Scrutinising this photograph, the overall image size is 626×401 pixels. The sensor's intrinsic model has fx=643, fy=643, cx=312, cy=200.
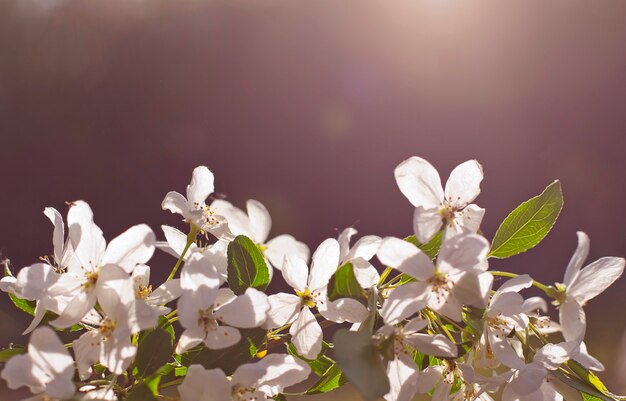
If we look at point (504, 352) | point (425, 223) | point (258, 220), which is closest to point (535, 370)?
point (504, 352)

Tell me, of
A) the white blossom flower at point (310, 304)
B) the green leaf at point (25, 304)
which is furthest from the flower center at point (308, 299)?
the green leaf at point (25, 304)

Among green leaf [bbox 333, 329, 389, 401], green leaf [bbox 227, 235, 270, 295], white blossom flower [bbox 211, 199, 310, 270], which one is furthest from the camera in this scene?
white blossom flower [bbox 211, 199, 310, 270]

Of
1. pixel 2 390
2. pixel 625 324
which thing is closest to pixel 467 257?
pixel 2 390

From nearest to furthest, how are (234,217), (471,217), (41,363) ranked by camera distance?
(41,363), (471,217), (234,217)

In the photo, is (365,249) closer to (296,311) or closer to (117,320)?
(296,311)

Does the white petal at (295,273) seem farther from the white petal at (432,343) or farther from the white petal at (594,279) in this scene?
the white petal at (594,279)

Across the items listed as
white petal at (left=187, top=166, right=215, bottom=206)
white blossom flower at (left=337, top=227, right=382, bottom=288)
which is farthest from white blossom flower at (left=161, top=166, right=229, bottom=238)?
white blossom flower at (left=337, top=227, right=382, bottom=288)

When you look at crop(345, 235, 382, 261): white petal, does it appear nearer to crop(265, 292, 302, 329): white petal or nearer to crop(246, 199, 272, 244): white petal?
crop(265, 292, 302, 329): white petal
